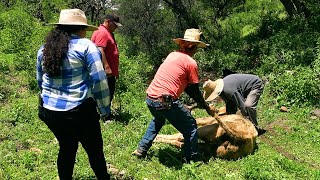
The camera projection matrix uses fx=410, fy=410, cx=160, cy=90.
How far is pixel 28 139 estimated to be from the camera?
6234 millimetres

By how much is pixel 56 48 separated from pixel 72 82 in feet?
1.06

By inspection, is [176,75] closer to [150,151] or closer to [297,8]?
[150,151]

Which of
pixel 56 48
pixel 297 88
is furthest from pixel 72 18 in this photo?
pixel 297 88

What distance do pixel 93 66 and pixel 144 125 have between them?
3647 millimetres

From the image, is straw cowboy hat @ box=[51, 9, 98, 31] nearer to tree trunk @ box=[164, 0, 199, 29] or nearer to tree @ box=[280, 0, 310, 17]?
tree @ box=[280, 0, 310, 17]

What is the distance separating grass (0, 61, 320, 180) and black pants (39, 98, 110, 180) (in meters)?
0.84

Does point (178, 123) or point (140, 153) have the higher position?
point (178, 123)

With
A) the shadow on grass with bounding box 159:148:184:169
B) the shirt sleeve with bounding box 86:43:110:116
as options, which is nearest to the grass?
the shadow on grass with bounding box 159:148:184:169

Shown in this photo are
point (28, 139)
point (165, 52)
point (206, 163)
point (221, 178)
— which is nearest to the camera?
point (221, 178)

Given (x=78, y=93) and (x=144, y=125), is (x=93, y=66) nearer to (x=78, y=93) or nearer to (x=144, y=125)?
(x=78, y=93)

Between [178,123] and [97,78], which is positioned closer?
[97,78]

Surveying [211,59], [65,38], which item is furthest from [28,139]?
[211,59]

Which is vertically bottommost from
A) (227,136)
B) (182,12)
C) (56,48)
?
(182,12)

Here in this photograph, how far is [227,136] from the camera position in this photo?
560 cm
